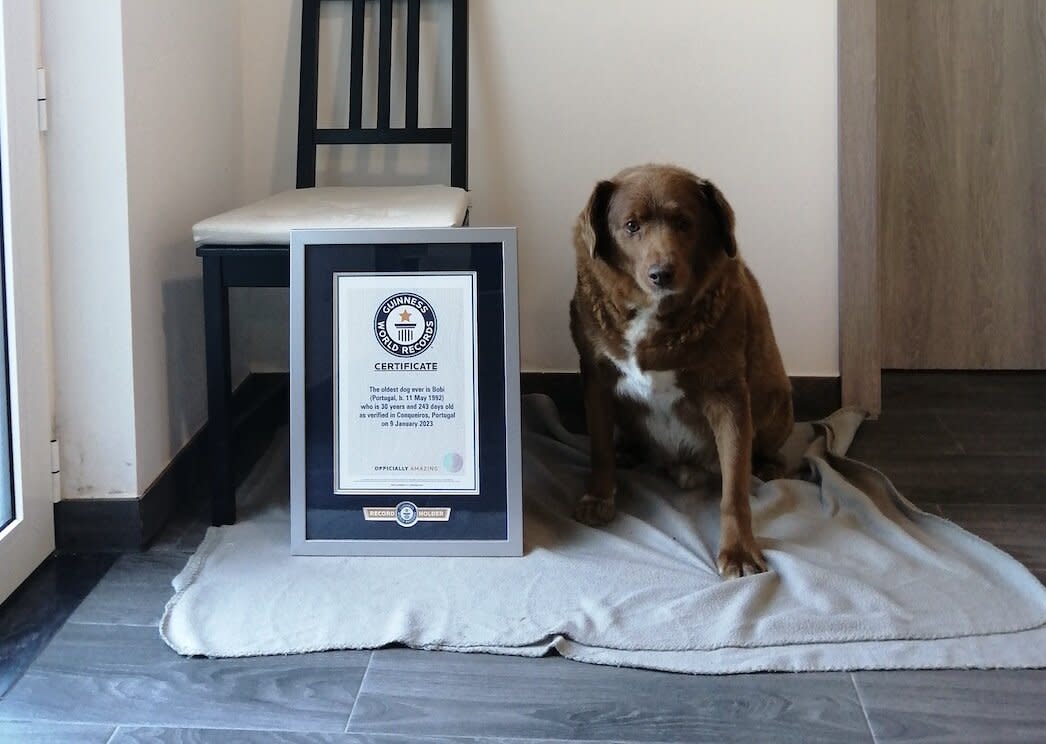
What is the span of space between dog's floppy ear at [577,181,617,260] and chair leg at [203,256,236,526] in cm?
64

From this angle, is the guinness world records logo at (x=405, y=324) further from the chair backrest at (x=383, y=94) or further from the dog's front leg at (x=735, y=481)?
the chair backrest at (x=383, y=94)

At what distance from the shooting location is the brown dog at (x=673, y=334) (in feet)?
6.05

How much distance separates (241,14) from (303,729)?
5.90 feet

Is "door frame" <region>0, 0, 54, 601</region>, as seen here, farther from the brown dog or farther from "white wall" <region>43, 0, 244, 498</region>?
the brown dog

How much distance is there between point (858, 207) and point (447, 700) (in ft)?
5.34

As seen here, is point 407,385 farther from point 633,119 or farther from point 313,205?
point 633,119

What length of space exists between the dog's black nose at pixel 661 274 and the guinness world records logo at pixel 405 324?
37 cm

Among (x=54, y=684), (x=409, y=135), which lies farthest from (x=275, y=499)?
(x=409, y=135)

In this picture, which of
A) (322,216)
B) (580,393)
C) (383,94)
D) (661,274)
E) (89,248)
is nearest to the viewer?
(661,274)

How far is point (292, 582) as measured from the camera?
A: 70.2 inches

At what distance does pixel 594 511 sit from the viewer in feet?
6.73

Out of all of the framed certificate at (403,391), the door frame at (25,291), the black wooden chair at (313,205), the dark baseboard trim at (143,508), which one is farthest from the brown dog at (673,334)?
the door frame at (25,291)

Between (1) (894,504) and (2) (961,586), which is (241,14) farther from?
(2) (961,586)

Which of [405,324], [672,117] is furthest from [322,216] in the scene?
[672,117]
